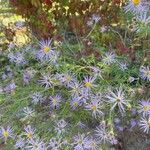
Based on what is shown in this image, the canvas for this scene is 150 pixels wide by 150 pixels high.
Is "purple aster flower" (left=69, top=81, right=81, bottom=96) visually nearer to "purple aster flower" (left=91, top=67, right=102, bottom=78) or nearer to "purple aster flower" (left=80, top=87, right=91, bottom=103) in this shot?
"purple aster flower" (left=80, top=87, right=91, bottom=103)

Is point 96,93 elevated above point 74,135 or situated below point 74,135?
above

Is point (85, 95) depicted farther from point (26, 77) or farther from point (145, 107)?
point (26, 77)

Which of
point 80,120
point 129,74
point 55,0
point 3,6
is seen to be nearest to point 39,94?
point 80,120

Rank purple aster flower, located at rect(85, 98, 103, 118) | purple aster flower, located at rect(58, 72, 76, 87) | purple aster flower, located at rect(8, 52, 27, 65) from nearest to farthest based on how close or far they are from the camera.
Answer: purple aster flower, located at rect(85, 98, 103, 118) → purple aster flower, located at rect(58, 72, 76, 87) → purple aster flower, located at rect(8, 52, 27, 65)

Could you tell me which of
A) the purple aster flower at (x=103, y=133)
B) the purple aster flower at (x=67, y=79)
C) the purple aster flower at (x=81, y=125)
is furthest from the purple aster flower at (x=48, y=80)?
the purple aster flower at (x=103, y=133)

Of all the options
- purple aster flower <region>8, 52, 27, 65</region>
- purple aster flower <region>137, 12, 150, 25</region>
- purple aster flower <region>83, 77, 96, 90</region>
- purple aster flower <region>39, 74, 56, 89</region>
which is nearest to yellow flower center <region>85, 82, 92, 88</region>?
purple aster flower <region>83, 77, 96, 90</region>

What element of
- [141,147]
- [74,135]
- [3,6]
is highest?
[74,135]

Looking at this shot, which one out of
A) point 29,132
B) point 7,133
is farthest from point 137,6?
point 7,133

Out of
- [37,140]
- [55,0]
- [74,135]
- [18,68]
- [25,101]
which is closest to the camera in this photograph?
[37,140]

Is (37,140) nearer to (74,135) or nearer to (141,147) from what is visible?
(74,135)

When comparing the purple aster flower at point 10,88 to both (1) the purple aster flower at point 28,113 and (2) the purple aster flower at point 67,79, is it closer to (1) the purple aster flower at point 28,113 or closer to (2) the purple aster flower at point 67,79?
(1) the purple aster flower at point 28,113

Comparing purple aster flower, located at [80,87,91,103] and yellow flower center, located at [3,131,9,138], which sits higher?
purple aster flower, located at [80,87,91,103]
